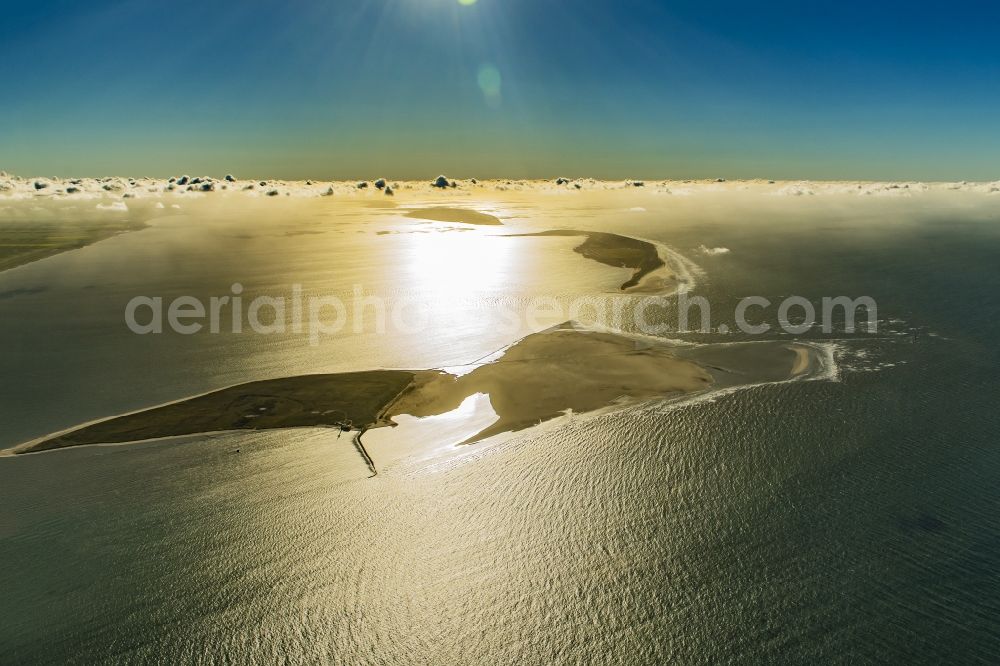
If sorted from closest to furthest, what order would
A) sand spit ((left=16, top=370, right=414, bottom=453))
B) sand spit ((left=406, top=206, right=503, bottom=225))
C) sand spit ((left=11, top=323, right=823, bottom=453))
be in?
sand spit ((left=16, top=370, right=414, bottom=453)) → sand spit ((left=11, top=323, right=823, bottom=453)) → sand spit ((left=406, top=206, right=503, bottom=225))

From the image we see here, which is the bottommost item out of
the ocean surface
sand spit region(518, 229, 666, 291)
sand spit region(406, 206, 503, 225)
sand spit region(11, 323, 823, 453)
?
the ocean surface

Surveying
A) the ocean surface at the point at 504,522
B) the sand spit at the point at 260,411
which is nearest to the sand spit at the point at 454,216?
the ocean surface at the point at 504,522

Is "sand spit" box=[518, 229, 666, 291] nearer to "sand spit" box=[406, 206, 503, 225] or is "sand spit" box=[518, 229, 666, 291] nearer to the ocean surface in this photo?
the ocean surface

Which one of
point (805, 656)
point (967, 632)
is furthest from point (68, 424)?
point (967, 632)

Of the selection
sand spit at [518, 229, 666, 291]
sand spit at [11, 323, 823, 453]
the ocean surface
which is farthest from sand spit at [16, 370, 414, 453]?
sand spit at [518, 229, 666, 291]

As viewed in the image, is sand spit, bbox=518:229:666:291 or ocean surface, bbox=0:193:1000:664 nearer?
ocean surface, bbox=0:193:1000:664

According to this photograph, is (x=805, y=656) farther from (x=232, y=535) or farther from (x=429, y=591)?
(x=232, y=535)

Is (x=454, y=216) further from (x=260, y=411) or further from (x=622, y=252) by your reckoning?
(x=260, y=411)

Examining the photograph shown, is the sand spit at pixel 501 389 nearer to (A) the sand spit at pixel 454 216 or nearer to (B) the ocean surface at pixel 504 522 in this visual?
(B) the ocean surface at pixel 504 522
